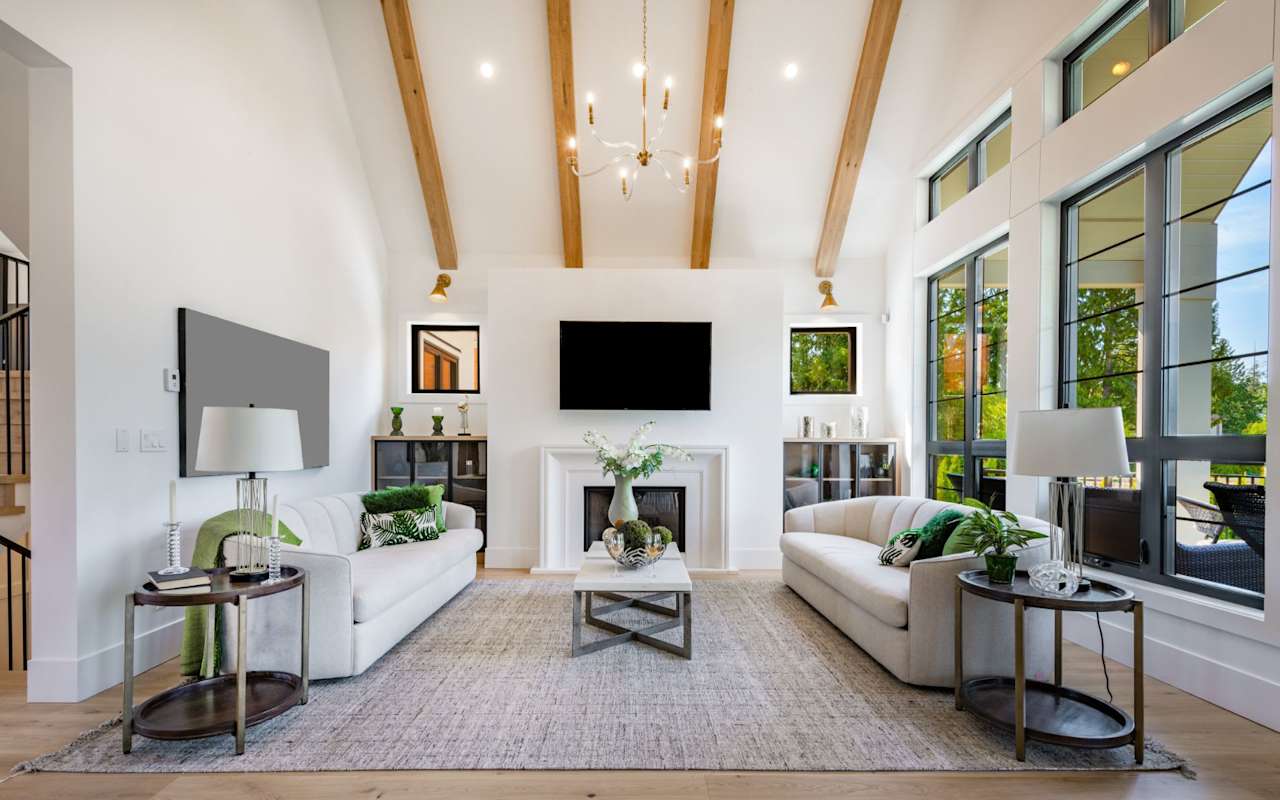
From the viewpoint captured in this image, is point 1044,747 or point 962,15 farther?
point 962,15

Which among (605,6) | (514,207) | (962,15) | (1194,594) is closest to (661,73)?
(605,6)

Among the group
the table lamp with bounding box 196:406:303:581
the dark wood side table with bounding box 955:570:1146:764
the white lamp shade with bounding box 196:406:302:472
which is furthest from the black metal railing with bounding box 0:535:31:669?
the dark wood side table with bounding box 955:570:1146:764

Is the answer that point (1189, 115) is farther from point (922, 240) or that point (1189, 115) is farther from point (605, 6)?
point (605, 6)

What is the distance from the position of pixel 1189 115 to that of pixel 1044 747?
2.93 meters

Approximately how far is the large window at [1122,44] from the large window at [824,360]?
10.2 ft

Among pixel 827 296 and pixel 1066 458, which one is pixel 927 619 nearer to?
pixel 1066 458

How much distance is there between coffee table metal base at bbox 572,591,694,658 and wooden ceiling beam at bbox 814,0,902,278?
4137 millimetres

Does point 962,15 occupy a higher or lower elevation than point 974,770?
higher

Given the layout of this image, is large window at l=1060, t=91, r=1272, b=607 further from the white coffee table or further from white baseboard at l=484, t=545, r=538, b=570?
white baseboard at l=484, t=545, r=538, b=570

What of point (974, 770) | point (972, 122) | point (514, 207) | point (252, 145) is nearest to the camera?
point (974, 770)

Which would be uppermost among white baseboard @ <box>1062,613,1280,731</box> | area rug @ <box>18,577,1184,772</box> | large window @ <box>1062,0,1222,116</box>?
large window @ <box>1062,0,1222,116</box>

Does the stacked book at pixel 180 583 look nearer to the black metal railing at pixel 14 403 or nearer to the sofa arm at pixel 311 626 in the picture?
the sofa arm at pixel 311 626

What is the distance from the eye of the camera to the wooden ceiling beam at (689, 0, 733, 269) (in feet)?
16.8

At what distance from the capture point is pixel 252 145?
4.32 meters
